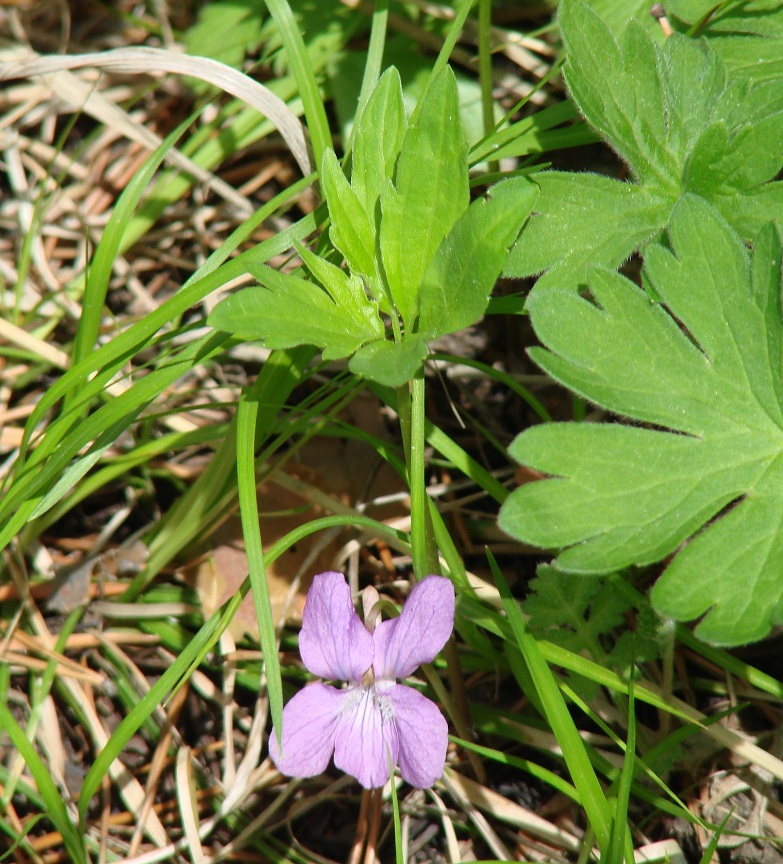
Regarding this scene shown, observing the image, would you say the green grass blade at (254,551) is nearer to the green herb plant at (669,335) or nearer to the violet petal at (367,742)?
the violet petal at (367,742)

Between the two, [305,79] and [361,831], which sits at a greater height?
[305,79]

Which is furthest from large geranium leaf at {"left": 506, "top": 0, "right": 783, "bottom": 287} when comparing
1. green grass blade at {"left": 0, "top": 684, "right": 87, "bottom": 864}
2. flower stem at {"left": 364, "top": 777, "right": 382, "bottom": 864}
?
green grass blade at {"left": 0, "top": 684, "right": 87, "bottom": 864}

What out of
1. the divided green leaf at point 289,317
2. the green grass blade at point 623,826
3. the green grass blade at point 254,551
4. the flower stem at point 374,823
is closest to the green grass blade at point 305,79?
the divided green leaf at point 289,317

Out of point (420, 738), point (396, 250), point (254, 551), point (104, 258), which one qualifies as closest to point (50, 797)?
point (254, 551)

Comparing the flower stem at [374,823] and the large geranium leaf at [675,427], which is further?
the flower stem at [374,823]

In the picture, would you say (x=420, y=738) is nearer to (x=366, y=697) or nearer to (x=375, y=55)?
(x=366, y=697)

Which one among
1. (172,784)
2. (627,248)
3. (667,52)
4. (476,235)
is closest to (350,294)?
(476,235)
